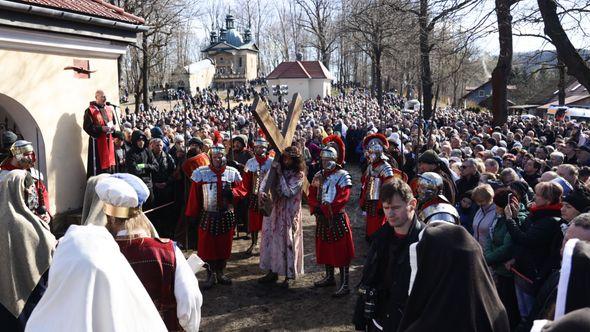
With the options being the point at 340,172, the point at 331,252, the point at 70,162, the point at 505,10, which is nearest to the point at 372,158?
the point at 340,172

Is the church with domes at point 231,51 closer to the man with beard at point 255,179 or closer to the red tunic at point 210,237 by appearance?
the man with beard at point 255,179

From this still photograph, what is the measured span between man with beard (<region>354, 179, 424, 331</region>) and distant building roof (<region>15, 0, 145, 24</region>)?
6136mm

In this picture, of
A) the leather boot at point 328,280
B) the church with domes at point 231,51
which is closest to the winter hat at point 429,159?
the leather boot at point 328,280

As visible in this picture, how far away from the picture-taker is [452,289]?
7.79 ft

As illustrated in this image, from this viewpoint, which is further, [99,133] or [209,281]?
[99,133]

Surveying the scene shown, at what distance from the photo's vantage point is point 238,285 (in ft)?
23.4

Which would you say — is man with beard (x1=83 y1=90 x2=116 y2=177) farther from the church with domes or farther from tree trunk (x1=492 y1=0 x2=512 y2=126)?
the church with domes

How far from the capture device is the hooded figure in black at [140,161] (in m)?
8.40

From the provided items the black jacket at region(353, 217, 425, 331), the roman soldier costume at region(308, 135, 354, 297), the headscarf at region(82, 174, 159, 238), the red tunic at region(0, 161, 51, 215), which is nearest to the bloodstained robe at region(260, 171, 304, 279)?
the roman soldier costume at region(308, 135, 354, 297)

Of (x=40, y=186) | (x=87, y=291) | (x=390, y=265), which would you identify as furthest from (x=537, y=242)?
(x=40, y=186)

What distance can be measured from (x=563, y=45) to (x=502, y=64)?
20.0 feet

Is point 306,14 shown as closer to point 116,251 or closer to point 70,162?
point 70,162

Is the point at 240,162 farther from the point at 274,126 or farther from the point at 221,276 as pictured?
the point at 274,126

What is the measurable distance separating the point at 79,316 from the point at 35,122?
21.8 feet
